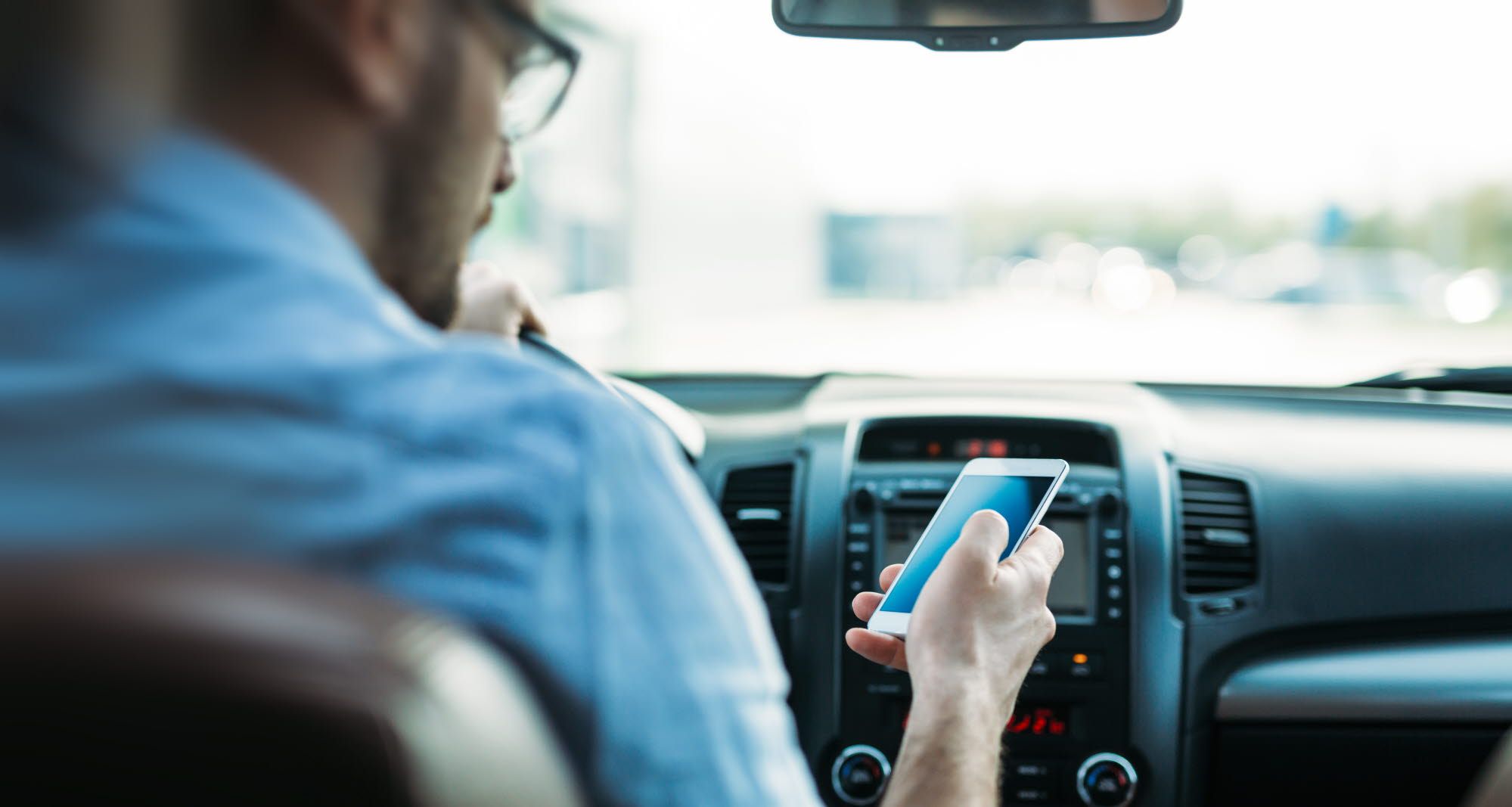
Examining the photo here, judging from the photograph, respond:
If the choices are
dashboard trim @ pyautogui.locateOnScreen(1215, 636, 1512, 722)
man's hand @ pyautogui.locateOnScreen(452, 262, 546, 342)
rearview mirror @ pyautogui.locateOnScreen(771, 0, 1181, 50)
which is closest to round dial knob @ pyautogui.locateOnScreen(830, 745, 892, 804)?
dashboard trim @ pyautogui.locateOnScreen(1215, 636, 1512, 722)

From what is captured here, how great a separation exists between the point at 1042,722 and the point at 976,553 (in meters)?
1.58

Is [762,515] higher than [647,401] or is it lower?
lower

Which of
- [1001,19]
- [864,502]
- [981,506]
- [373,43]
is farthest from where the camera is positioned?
[864,502]

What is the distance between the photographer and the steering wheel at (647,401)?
2.78 meters

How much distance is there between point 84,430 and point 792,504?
258 cm

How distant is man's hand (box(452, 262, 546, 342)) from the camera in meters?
2.74

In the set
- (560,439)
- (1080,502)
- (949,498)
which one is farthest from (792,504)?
(560,439)

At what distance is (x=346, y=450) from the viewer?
0.98 meters

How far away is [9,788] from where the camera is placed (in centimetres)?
79

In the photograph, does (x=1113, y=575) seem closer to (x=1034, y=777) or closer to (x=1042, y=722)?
(x=1042, y=722)

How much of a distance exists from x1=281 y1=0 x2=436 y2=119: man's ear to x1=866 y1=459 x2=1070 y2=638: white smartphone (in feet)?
3.85

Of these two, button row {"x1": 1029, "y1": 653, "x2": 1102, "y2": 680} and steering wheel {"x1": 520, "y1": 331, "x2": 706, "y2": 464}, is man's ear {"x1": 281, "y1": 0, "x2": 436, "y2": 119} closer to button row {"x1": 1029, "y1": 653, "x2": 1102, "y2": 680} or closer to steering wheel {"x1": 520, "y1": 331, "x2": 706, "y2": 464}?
steering wheel {"x1": 520, "y1": 331, "x2": 706, "y2": 464}

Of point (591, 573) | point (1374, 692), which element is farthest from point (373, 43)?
point (1374, 692)

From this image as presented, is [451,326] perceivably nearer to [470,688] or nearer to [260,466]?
[260,466]
